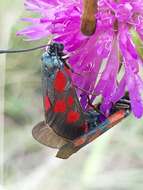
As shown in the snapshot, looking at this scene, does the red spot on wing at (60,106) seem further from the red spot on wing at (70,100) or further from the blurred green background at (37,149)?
the blurred green background at (37,149)

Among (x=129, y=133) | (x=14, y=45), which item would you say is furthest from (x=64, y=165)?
(x=14, y=45)

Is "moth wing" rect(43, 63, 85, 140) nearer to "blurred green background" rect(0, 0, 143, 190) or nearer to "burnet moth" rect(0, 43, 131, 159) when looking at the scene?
"burnet moth" rect(0, 43, 131, 159)

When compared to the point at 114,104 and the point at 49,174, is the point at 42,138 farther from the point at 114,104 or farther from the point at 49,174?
the point at 49,174

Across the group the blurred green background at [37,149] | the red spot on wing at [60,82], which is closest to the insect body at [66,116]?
the red spot on wing at [60,82]

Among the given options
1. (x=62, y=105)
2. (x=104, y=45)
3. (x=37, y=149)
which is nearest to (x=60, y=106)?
(x=62, y=105)

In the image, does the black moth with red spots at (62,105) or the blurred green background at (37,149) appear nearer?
the black moth with red spots at (62,105)

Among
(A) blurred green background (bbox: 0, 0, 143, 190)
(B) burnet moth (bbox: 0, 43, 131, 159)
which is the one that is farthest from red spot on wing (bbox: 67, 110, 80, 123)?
(A) blurred green background (bbox: 0, 0, 143, 190)
